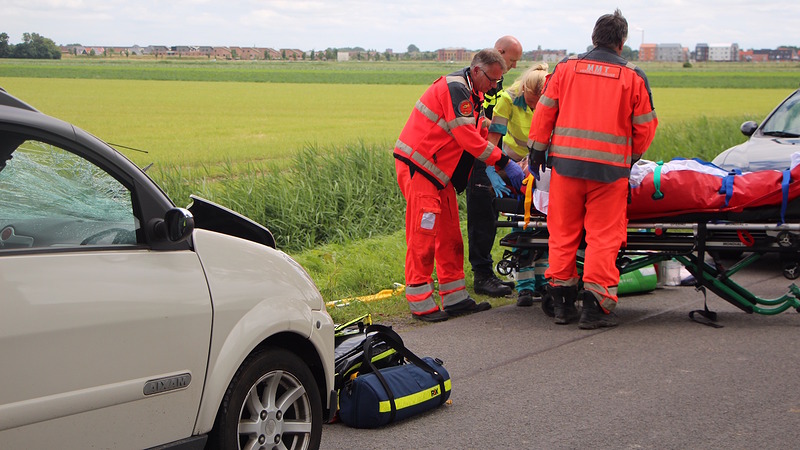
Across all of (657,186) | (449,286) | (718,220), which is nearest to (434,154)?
(449,286)

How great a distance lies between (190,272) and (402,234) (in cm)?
769

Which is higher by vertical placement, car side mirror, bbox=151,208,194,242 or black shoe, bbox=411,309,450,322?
car side mirror, bbox=151,208,194,242

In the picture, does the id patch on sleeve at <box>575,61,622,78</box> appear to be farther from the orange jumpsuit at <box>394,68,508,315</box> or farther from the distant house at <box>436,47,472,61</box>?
the distant house at <box>436,47,472,61</box>

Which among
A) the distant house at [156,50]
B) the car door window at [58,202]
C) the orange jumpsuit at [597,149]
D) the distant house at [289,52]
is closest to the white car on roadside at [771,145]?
the orange jumpsuit at [597,149]

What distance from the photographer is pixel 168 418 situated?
142 inches

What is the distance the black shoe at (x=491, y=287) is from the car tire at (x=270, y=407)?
4.36m

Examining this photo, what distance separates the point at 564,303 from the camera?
7441 millimetres

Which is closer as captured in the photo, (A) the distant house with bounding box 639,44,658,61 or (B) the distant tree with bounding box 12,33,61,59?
(B) the distant tree with bounding box 12,33,61,59

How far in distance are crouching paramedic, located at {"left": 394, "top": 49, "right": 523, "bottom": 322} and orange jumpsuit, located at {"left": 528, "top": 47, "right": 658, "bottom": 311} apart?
619 mm

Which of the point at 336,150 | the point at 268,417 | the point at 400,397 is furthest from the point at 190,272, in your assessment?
the point at 336,150

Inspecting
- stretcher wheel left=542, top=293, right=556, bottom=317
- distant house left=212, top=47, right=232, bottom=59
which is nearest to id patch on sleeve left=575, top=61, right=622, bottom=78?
stretcher wheel left=542, top=293, right=556, bottom=317

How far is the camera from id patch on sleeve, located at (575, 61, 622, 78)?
7018mm

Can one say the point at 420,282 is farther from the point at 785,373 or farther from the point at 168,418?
the point at 168,418

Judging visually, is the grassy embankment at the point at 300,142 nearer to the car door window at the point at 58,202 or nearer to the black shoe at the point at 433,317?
the black shoe at the point at 433,317
